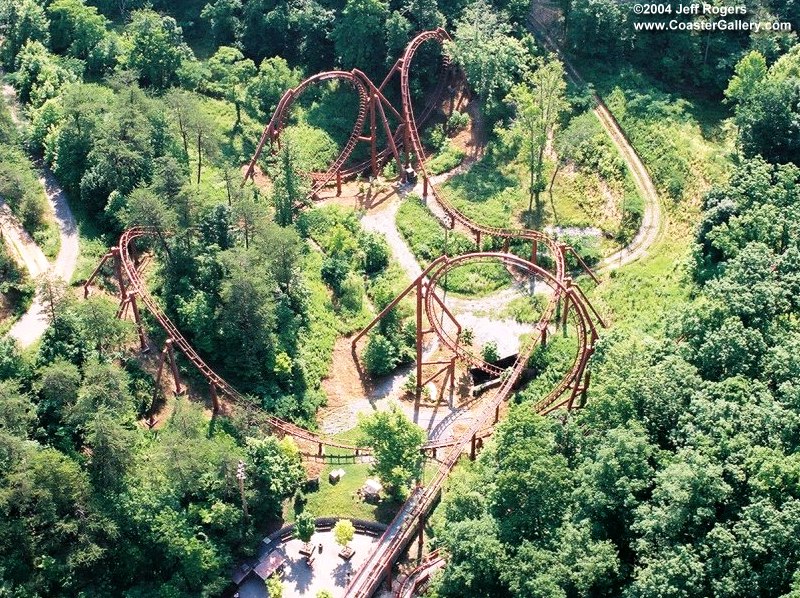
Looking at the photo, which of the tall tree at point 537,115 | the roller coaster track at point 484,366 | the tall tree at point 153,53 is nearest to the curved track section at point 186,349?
the roller coaster track at point 484,366

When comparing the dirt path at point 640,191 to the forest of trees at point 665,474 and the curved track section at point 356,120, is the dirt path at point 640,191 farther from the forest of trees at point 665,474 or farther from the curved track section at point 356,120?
the forest of trees at point 665,474

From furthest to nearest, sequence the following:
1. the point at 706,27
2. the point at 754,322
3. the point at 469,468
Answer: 1. the point at 706,27
2. the point at 469,468
3. the point at 754,322

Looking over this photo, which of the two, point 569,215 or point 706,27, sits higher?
point 706,27

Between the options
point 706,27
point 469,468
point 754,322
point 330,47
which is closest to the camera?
point 754,322

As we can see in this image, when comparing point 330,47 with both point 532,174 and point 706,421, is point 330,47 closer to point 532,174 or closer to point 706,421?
→ point 532,174

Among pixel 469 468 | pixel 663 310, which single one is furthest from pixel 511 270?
pixel 469 468

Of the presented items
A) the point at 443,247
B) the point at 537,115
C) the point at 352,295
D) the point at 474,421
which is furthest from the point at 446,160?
the point at 474,421
